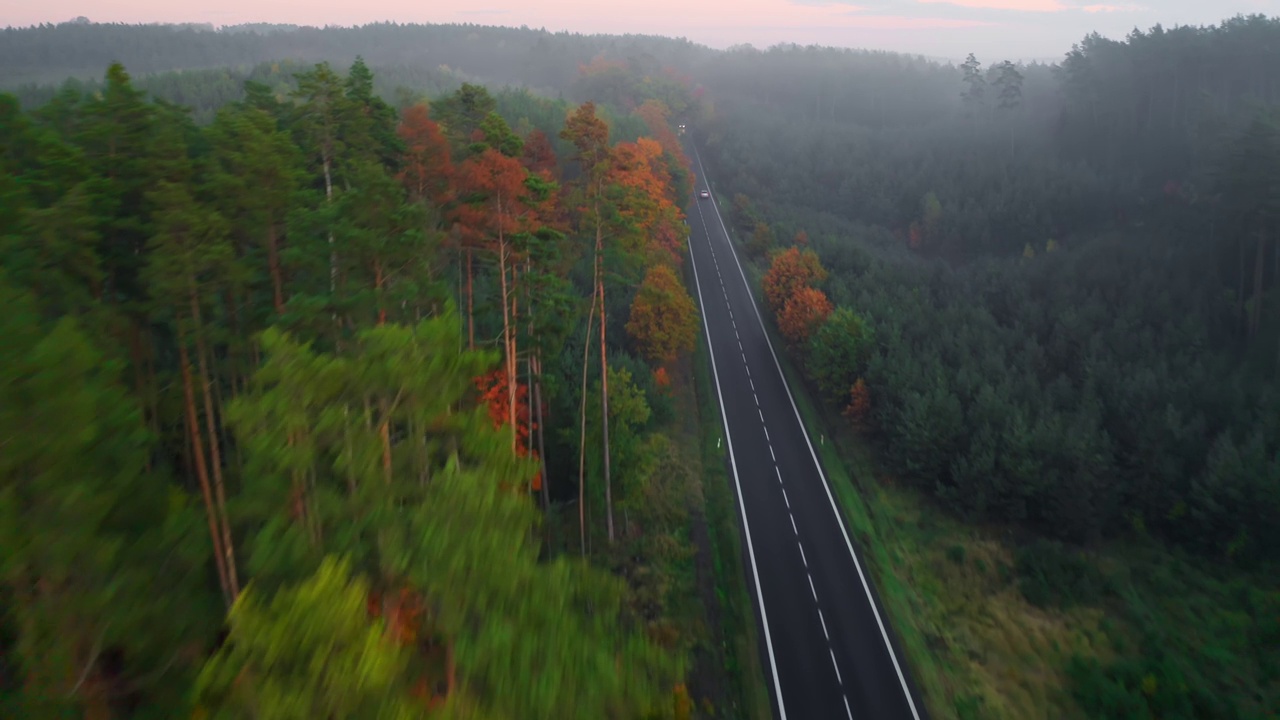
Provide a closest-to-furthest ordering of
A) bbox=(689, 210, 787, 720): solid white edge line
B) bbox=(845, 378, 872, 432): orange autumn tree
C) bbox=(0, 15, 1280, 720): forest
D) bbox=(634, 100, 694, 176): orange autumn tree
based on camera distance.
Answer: bbox=(0, 15, 1280, 720): forest
bbox=(689, 210, 787, 720): solid white edge line
bbox=(845, 378, 872, 432): orange autumn tree
bbox=(634, 100, 694, 176): orange autumn tree

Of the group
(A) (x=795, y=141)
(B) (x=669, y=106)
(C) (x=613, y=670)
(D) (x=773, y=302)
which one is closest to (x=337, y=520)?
(C) (x=613, y=670)

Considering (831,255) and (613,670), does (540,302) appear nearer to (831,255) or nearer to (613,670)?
(613,670)

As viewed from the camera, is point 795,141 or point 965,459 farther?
point 795,141

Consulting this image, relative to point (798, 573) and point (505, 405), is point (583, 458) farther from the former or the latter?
point (798, 573)

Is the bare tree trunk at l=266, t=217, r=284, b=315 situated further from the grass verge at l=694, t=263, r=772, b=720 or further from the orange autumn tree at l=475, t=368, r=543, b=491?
the grass verge at l=694, t=263, r=772, b=720

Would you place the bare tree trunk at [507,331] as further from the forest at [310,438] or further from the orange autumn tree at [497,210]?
the forest at [310,438]

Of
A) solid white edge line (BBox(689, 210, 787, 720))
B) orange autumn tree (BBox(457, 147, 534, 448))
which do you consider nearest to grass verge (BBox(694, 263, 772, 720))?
solid white edge line (BBox(689, 210, 787, 720))
